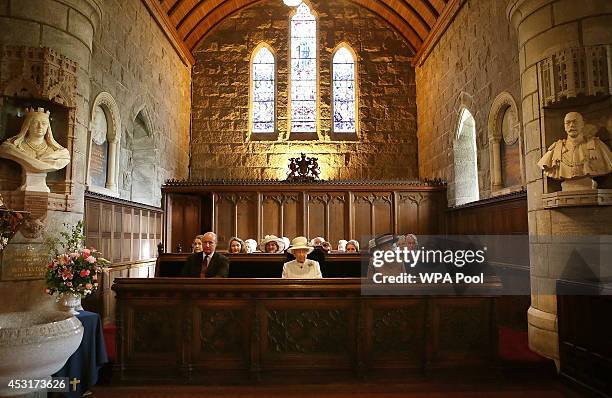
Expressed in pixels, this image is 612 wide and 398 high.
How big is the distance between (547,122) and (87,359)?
18.0 ft

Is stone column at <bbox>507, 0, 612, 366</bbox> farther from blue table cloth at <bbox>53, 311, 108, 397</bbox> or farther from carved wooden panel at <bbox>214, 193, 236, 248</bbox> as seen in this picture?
carved wooden panel at <bbox>214, 193, 236, 248</bbox>

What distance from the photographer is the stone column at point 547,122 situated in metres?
4.59

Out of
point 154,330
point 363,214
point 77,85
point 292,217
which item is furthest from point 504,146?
point 77,85

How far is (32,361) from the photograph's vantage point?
2.98 meters

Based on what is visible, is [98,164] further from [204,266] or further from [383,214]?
[383,214]

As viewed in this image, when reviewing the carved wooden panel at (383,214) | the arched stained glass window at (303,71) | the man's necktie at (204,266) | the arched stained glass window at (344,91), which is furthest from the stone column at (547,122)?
the arched stained glass window at (303,71)

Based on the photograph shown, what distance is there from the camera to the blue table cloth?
3798 millimetres

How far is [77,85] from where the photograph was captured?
5512mm

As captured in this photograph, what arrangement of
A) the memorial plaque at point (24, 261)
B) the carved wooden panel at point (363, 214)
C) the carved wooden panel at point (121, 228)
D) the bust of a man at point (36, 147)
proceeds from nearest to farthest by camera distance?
1. the memorial plaque at point (24, 261)
2. the bust of a man at point (36, 147)
3. the carved wooden panel at point (121, 228)
4. the carved wooden panel at point (363, 214)

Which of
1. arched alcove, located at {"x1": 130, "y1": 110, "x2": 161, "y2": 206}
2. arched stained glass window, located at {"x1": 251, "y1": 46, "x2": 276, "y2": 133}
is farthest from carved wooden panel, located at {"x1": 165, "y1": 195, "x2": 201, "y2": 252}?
arched stained glass window, located at {"x1": 251, "y1": 46, "x2": 276, "y2": 133}

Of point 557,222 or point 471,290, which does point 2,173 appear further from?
point 557,222

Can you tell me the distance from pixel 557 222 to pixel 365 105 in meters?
8.26

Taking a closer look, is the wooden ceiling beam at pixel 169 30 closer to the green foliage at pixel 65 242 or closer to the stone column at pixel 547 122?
the green foliage at pixel 65 242

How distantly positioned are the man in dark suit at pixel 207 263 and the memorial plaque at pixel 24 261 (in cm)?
163
